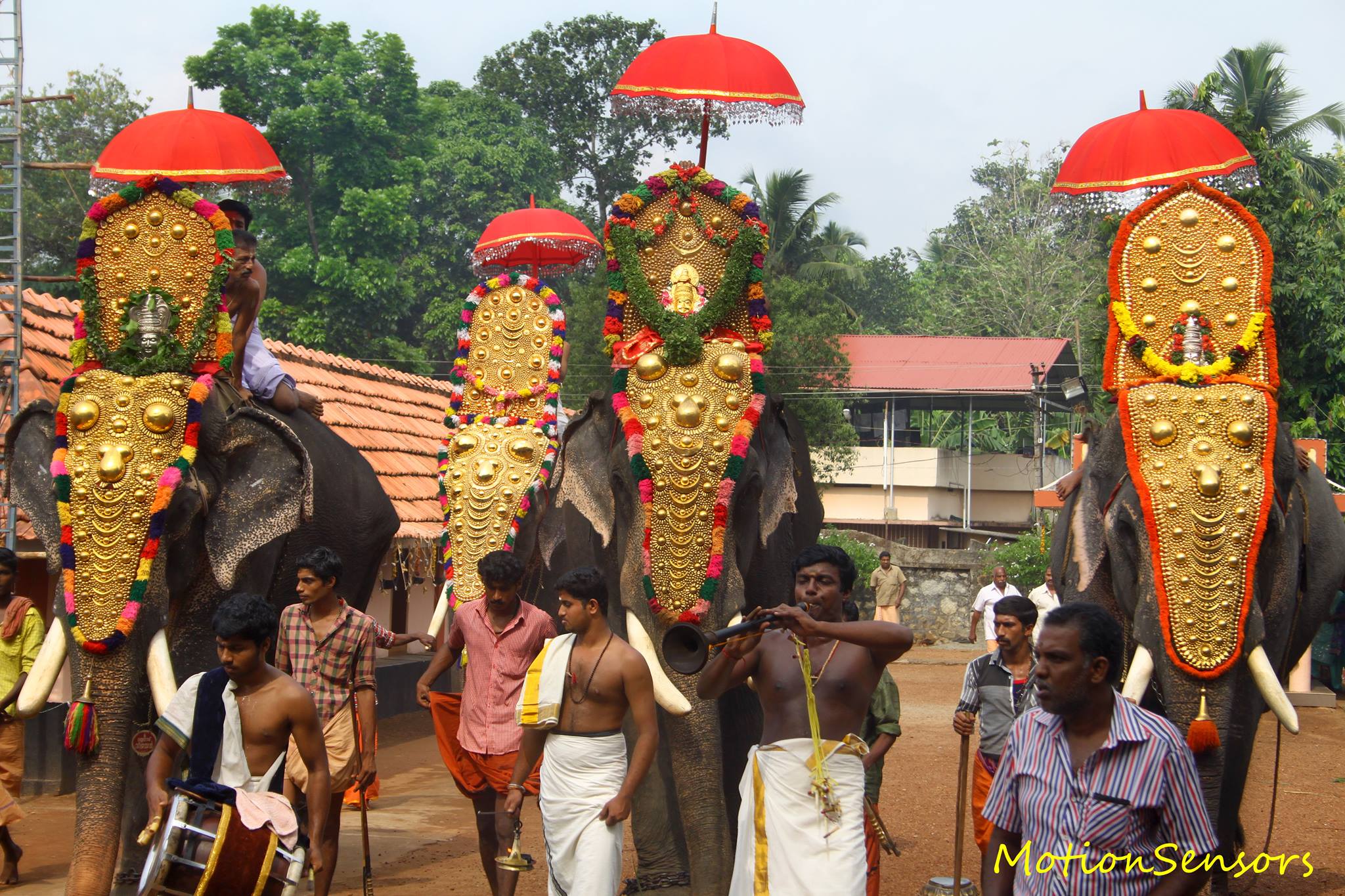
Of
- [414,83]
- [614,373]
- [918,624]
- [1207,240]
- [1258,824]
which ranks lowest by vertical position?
[918,624]

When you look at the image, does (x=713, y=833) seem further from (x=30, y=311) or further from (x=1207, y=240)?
(x=30, y=311)

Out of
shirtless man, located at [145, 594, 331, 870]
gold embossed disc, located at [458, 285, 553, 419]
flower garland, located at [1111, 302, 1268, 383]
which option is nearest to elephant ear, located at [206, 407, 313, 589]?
shirtless man, located at [145, 594, 331, 870]

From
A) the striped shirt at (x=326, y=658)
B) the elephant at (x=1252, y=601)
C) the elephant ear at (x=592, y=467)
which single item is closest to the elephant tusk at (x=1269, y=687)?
the elephant at (x=1252, y=601)

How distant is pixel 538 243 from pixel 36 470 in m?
5.81

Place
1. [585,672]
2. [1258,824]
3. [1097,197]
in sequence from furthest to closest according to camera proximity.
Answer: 1. [1258,824]
2. [1097,197]
3. [585,672]

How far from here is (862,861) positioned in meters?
4.95

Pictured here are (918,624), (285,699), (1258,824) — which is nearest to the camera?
(285,699)

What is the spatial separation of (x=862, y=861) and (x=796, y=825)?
9.5 inches

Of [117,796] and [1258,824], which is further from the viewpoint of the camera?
[1258,824]

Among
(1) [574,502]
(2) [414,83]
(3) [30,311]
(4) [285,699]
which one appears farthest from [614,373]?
(2) [414,83]

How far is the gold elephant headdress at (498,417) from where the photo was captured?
956cm

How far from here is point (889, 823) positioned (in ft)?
31.7

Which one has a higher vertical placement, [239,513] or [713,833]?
[239,513]

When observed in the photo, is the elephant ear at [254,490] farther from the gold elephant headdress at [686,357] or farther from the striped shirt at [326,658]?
the gold elephant headdress at [686,357]
